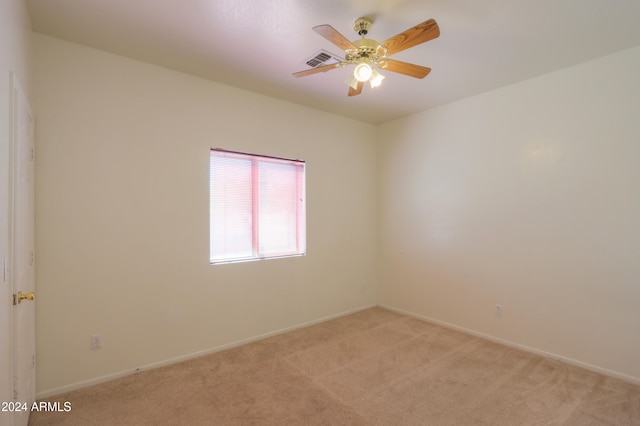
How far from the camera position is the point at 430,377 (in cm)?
250

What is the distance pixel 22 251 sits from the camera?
5.79 ft

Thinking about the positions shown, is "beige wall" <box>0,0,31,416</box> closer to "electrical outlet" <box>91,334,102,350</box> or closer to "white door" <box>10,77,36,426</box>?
"white door" <box>10,77,36,426</box>

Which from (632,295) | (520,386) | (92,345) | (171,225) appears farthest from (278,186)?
(632,295)

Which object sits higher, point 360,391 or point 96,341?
point 96,341

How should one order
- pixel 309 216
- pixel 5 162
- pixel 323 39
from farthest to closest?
pixel 309 216
pixel 323 39
pixel 5 162

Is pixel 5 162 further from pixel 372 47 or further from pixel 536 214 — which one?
pixel 536 214

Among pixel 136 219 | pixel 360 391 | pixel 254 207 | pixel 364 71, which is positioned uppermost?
pixel 364 71

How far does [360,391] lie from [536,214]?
234 cm

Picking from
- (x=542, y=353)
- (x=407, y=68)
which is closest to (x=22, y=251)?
(x=407, y=68)

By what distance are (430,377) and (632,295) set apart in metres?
1.77

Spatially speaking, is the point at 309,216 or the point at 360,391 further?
the point at 309,216

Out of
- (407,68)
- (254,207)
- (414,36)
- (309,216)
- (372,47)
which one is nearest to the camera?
(414,36)

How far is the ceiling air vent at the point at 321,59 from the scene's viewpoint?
245cm

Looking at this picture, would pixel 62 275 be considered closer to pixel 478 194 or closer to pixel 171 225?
pixel 171 225
